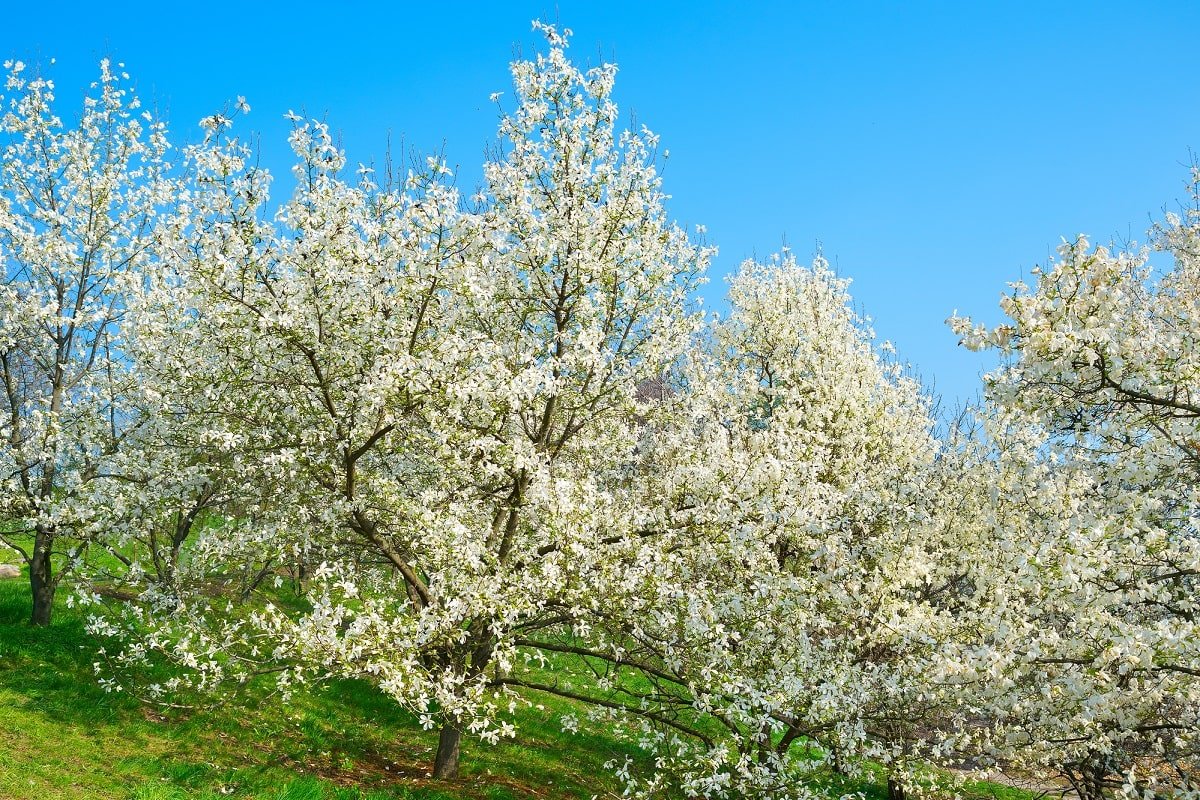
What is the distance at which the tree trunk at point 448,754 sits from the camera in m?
13.7

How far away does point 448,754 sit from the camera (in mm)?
13758

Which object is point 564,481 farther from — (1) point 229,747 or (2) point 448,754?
(1) point 229,747

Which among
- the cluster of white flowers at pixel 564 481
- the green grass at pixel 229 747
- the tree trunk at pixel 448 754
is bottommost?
the green grass at pixel 229 747

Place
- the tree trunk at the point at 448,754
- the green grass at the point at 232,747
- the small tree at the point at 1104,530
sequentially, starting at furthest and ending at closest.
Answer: the tree trunk at the point at 448,754, the green grass at the point at 232,747, the small tree at the point at 1104,530

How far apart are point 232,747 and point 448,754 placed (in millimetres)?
3710

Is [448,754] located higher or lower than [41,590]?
lower

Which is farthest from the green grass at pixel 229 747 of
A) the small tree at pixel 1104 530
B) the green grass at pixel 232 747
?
the small tree at pixel 1104 530

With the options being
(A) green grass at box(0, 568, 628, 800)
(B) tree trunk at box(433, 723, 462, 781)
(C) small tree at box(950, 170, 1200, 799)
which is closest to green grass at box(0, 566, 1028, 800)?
(A) green grass at box(0, 568, 628, 800)

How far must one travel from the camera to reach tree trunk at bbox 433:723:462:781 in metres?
13.7

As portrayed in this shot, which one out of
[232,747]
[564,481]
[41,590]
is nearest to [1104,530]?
[564,481]

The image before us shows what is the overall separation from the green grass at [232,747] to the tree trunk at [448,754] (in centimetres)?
24

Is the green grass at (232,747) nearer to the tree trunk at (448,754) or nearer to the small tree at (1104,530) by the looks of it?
the tree trunk at (448,754)

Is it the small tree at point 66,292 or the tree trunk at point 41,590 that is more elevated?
the small tree at point 66,292

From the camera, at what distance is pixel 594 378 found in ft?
44.0
